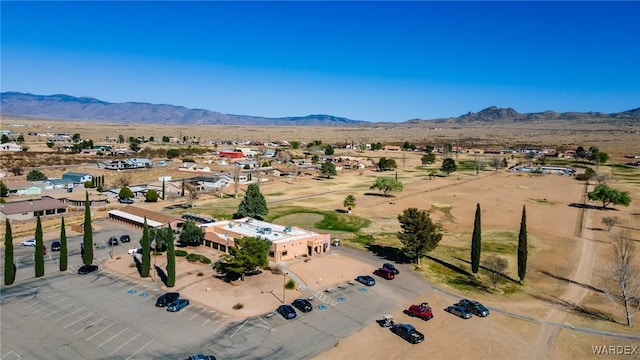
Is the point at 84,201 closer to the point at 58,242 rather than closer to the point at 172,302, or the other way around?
the point at 58,242

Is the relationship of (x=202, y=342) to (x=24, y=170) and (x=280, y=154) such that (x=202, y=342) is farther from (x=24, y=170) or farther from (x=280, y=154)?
(x=280, y=154)

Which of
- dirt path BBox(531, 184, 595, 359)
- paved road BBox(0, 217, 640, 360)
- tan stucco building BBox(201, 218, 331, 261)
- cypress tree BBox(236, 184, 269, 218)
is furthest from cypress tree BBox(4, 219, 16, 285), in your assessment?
dirt path BBox(531, 184, 595, 359)

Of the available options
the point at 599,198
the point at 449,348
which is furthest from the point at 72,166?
the point at 599,198

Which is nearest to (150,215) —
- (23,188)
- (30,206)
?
(30,206)

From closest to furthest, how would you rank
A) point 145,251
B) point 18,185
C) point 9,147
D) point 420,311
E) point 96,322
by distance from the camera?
point 96,322, point 420,311, point 145,251, point 18,185, point 9,147

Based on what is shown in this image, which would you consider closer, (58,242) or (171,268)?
(171,268)

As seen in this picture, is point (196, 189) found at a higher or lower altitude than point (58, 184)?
higher
